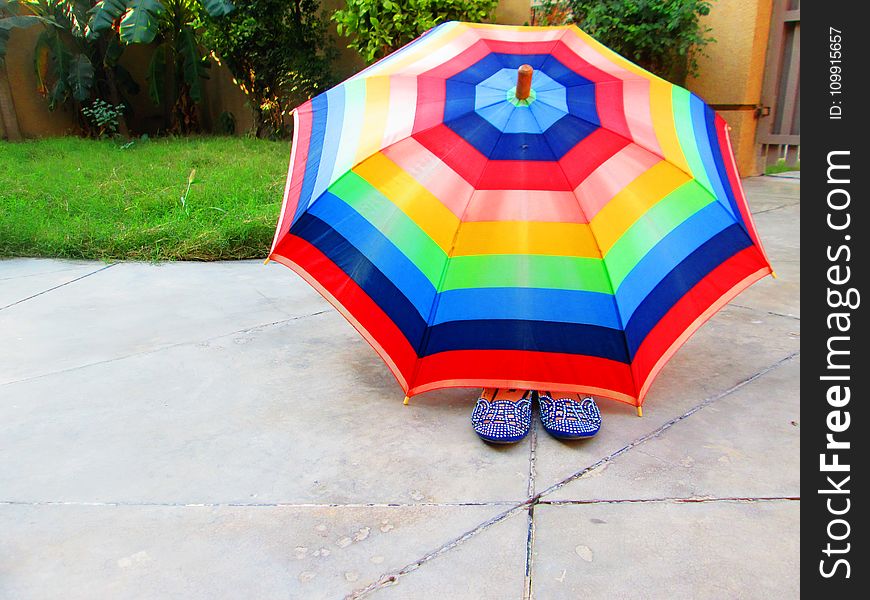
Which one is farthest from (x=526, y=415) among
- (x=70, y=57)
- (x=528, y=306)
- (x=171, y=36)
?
(x=171, y=36)

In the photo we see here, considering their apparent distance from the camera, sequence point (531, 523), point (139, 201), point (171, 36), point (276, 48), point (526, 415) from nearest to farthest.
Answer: point (531, 523) → point (526, 415) → point (139, 201) → point (276, 48) → point (171, 36)

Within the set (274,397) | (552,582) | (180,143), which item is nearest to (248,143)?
(180,143)

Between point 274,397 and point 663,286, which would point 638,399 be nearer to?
point 663,286

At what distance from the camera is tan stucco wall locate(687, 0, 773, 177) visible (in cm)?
699

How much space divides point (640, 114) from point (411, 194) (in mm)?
818

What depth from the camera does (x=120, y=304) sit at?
387 cm

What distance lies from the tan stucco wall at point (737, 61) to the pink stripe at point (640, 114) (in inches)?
221

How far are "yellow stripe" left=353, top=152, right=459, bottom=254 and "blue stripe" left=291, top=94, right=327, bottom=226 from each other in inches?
8.6

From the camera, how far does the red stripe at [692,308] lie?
2334mm

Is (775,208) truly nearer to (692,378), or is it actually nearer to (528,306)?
(692,378)

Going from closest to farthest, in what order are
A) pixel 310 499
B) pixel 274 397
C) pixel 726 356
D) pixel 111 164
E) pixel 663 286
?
pixel 310 499, pixel 663 286, pixel 274 397, pixel 726 356, pixel 111 164

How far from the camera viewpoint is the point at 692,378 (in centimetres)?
296
